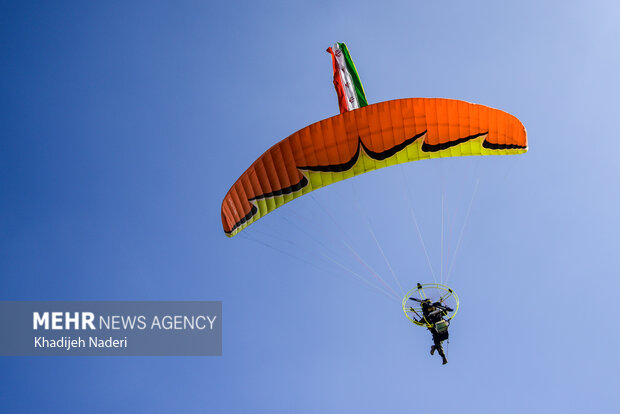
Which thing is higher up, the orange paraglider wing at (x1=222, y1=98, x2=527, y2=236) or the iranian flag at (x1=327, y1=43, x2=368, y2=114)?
the iranian flag at (x1=327, y1=43, x2=368, y2=114)

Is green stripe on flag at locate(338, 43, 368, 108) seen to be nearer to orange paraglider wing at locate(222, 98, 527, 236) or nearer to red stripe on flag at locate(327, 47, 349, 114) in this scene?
A: red stripe on flag at locate(327, 47, 349, 114)

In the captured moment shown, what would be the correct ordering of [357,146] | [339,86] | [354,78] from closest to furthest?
[357,146] < [354,78] < [339,86]

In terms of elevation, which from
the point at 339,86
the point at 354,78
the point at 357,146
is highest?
the point at 354,78

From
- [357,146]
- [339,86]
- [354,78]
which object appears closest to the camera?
[357,146]

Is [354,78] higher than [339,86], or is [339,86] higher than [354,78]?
[354,78]

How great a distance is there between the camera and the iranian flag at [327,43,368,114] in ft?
40.3

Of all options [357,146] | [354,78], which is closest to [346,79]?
[354,78]

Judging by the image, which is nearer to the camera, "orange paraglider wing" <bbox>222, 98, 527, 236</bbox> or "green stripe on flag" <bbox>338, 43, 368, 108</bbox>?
"orange paraglider wing" <bbox>222, 98, 527, 236</bbox>

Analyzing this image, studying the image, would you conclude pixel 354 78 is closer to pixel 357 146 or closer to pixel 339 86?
pixel 339 86

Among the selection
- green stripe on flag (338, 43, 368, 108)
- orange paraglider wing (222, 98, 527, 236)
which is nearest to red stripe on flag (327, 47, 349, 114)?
green stripe on flag (338, 43, 368, 108)

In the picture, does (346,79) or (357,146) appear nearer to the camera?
(357,146)

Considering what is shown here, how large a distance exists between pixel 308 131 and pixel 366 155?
158 centimetres

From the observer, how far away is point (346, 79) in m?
12.3

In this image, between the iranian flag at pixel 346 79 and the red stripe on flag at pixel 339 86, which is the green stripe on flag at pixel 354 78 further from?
the red stripe on flag at pixel 339 86
